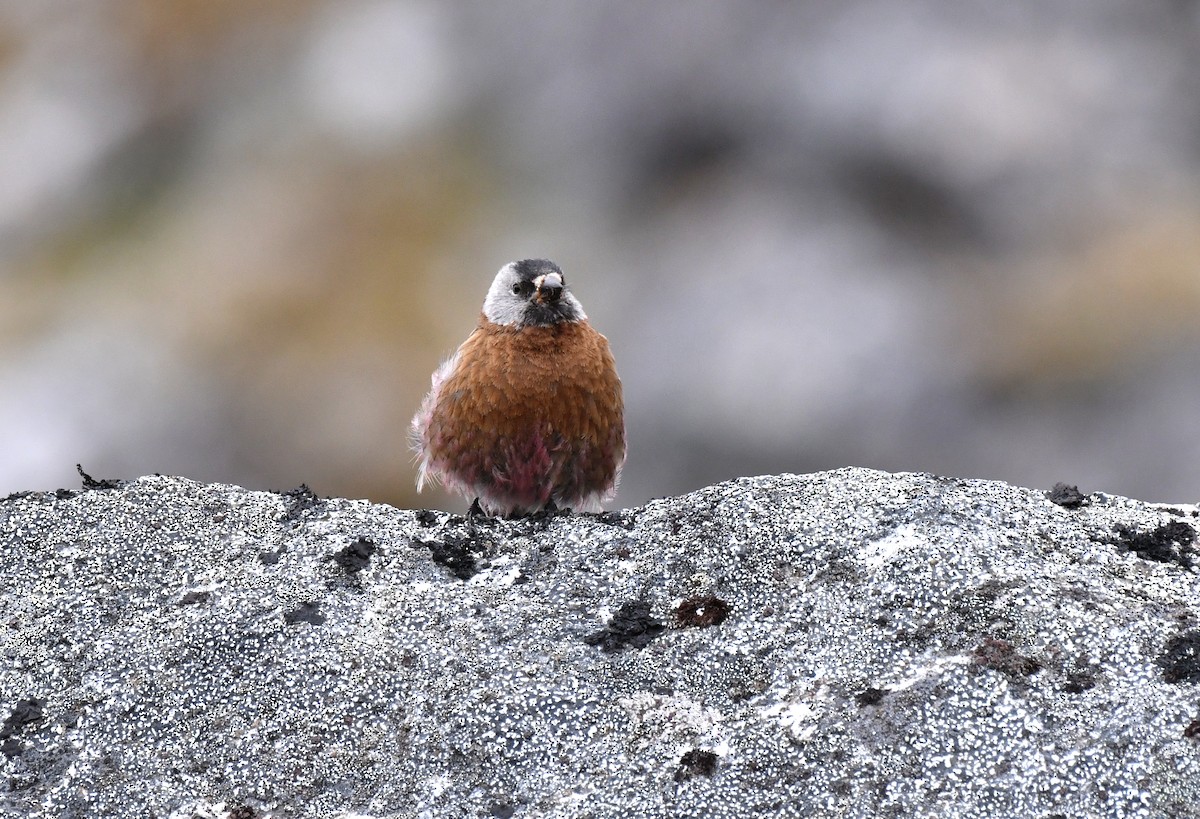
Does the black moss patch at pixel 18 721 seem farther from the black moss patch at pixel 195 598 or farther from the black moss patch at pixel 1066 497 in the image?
the black moss patch at pixel 1066 497

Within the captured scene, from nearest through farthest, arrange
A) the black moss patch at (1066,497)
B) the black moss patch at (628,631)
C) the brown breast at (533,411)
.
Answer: the black moss patch at (628,631)
the black moss patch at (1066,497)
the brown breast at (533,411)

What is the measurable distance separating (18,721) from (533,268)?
4464 millimetres

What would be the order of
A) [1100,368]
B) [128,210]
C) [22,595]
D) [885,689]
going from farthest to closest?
[128,210], [1100,368], [22,595], [885,689]

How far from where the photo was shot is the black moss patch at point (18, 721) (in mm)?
3879

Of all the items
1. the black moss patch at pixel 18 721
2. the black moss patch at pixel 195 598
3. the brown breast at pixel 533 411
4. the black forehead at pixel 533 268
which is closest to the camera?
the black moss patch at pixel 18 721

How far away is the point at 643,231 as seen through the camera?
1473 cm

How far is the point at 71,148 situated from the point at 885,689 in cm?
1492

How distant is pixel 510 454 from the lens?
6.90m

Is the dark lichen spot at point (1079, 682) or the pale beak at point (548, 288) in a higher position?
the pale beak at point (548, 288)

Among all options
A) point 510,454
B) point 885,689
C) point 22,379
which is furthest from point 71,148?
point 885,689

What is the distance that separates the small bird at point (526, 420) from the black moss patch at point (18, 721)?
3.12 m

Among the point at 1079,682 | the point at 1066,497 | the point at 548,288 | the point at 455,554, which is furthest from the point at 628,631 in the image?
the point at 548,288

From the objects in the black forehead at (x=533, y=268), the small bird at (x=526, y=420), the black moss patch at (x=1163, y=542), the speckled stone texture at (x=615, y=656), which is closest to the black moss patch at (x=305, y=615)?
the speckled stone texture at (x=615, y=656)

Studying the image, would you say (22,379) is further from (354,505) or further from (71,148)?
(354,505)
